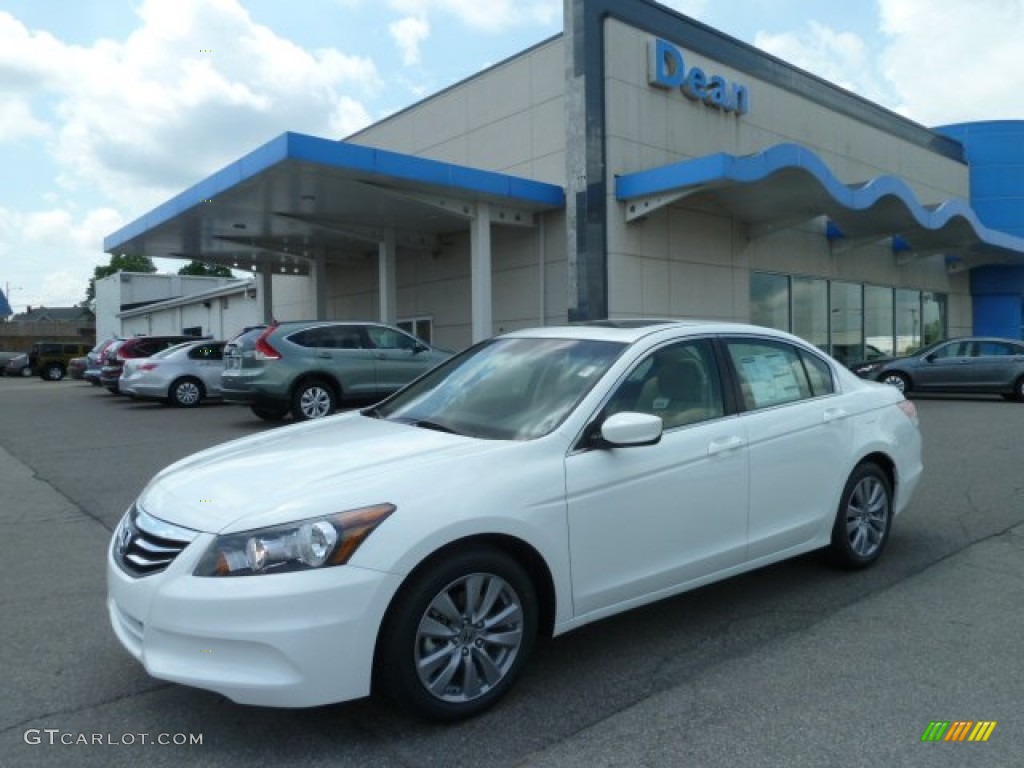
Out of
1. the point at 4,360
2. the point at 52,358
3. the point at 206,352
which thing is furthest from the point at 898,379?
the point at 4,360

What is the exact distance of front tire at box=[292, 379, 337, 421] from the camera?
41.1 ft

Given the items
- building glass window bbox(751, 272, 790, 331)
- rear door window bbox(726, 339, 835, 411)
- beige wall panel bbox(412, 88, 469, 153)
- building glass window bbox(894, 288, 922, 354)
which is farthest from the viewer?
building glass window bbox(894, 288, 922, 354)

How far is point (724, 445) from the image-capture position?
405cm

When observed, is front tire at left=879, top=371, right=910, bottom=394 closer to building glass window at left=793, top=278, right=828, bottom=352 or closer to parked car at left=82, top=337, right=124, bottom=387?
building glass window at left=793, top=278, right=828, bottom=352

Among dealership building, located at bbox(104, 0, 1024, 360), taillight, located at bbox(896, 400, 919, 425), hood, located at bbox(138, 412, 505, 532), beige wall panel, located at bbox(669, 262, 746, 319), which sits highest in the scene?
dealership building, located at bbox(104, 0, 1024, 360)

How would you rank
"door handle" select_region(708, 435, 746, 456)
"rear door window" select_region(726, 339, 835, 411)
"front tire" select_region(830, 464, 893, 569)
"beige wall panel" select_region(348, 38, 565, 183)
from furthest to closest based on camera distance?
"beige wall panel" select_region(348, 38, 565, 183), "front tire" select_region(830, 464, 893, 569), "rear door window" select_region(726, 339, 835, 411), "door handle" select_region(708, 435, 746, 456)

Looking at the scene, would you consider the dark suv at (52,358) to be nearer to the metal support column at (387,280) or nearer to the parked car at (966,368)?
the metal support column at (387,280)

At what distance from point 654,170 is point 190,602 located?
1421 centimetres

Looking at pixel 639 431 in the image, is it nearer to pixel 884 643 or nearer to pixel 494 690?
pixel 494 690

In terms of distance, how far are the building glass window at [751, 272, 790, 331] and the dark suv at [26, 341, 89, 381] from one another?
31706mm

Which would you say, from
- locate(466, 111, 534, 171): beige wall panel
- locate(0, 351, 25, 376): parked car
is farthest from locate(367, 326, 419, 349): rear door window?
locate(0, 351, 25, 376): parked car

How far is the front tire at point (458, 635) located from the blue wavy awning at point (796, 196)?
1270cm

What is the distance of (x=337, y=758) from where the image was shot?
2.89 meters

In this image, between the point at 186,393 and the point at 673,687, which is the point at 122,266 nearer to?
the point at 186,393
